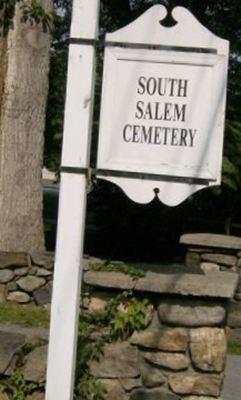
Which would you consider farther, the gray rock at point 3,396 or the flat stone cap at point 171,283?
the gray rock at point 3,396

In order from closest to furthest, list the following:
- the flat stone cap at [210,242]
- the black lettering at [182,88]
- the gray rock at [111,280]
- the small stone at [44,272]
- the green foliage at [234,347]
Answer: the black lettering at [182,88]
the gray rock at [111,280]
the green foliage at [234,347]
the flat stone cap at [210,242]
the small stone at [44,272]

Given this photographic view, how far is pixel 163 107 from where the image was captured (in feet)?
11.9

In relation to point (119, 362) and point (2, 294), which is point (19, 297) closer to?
point (2, 294)

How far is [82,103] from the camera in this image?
3.72m

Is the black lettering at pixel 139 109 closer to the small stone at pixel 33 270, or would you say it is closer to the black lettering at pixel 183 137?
the black lettering at pixel 183 137

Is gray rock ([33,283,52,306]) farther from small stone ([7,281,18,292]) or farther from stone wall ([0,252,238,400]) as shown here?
stone wall ([0,252,238,400])

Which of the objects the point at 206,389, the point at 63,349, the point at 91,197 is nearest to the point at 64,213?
the point at 63,349

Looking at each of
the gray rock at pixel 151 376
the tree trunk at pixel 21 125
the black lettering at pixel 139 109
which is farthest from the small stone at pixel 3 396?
the tree trunk at pixel 21 125

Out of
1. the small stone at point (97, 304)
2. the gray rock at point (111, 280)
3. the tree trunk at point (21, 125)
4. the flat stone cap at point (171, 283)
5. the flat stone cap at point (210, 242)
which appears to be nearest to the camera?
the flat stone cap at point (171, 283)

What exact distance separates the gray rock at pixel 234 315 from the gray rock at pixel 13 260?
2171 mm

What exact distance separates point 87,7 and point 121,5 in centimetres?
1074

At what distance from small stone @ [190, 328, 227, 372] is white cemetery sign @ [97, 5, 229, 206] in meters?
0.77

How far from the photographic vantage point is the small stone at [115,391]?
13.7ft

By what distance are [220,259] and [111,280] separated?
11.7ft
